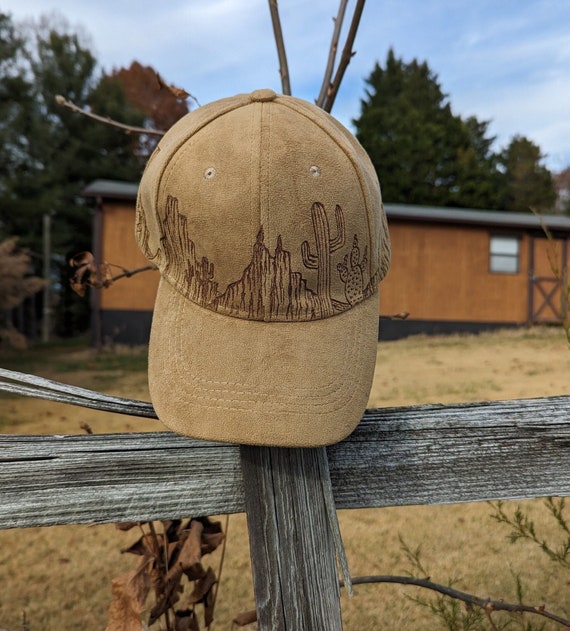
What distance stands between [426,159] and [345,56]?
81.8 feet

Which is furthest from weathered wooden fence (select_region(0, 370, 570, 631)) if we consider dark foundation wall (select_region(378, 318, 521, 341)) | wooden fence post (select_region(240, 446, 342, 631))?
dark foundation wall (select_region(378, 318, 521, 341))

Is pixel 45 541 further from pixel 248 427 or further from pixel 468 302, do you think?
pixel 468 302

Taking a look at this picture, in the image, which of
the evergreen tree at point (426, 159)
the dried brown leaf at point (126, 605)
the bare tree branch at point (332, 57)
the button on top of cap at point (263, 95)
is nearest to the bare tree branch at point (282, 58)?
the bare tree branch at point (332, 57)

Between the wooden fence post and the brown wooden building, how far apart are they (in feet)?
36.8

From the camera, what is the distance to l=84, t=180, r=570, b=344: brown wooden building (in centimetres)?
1206

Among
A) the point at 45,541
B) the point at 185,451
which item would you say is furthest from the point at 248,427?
the point at 45,541

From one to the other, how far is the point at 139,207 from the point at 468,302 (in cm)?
1331

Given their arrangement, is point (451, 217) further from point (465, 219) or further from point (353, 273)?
point (353, 273)

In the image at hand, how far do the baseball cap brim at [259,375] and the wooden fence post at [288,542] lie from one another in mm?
185

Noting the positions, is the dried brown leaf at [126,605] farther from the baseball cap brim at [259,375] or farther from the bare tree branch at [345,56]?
the bare tree branch at [345,56]

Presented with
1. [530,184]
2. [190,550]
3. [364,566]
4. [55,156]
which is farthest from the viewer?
[530,184]

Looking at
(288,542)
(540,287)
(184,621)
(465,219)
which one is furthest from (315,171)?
(540,287)

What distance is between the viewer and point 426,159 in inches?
984

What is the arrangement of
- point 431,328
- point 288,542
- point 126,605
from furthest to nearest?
point 431,328, point 126,605, point 288,542
